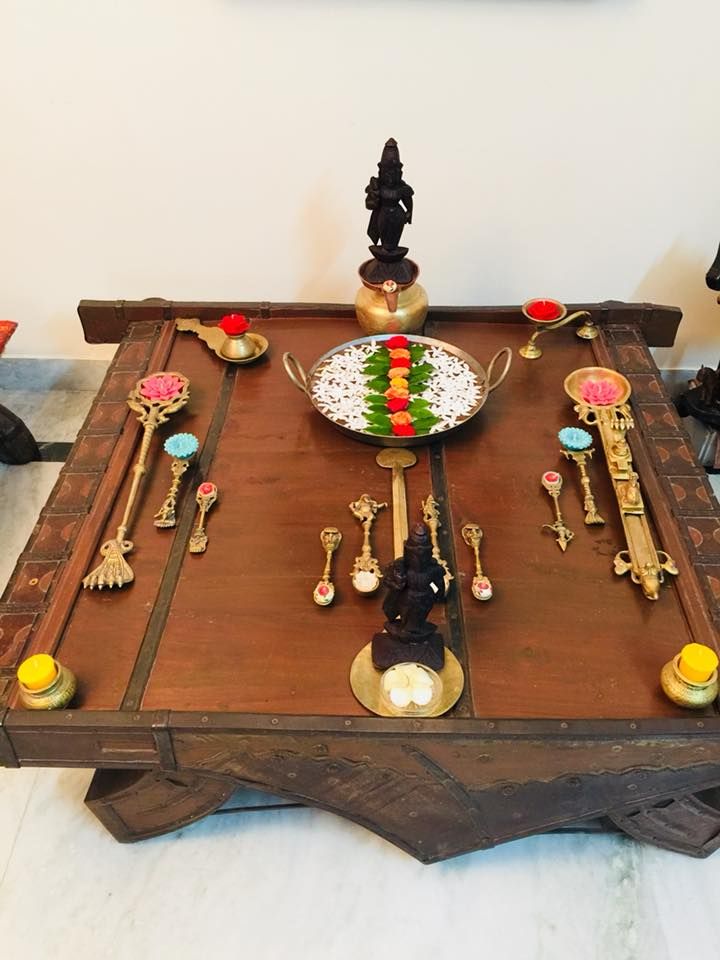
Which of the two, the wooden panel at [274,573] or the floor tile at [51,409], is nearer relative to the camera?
the wooden panel at [274,573]

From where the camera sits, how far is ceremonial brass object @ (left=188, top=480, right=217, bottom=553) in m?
1.29

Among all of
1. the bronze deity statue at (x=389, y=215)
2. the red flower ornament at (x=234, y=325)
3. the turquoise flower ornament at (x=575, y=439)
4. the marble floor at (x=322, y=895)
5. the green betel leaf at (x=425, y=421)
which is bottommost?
the marble floor at (x=322, y=895)

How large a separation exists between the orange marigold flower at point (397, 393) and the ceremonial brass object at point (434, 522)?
240 mm

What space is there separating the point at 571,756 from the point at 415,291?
0.99 meters

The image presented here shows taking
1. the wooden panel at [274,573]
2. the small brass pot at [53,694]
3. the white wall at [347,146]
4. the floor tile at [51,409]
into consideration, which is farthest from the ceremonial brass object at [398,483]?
the floor tile at [51,409]

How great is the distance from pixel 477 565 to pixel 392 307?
648 millimetres

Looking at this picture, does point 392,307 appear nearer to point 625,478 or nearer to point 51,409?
point 625,478

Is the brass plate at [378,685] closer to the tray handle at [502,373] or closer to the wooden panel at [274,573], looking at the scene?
the wooden panel at [274,573]

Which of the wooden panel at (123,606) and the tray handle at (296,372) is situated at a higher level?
the tray handle at (296,372)

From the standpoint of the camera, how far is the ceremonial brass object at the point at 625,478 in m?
1.23

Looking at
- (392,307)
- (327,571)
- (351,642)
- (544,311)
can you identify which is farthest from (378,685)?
(544,311)

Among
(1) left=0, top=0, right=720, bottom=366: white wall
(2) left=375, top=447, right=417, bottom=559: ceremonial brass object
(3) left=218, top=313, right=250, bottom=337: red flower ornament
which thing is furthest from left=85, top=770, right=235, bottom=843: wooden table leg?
(1) left=0, top=0, right=720, bottom=366: white wall

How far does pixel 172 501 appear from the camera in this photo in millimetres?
1355

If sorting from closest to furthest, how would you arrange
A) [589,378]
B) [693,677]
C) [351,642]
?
[693,677] < [351,642] < [589,378]
